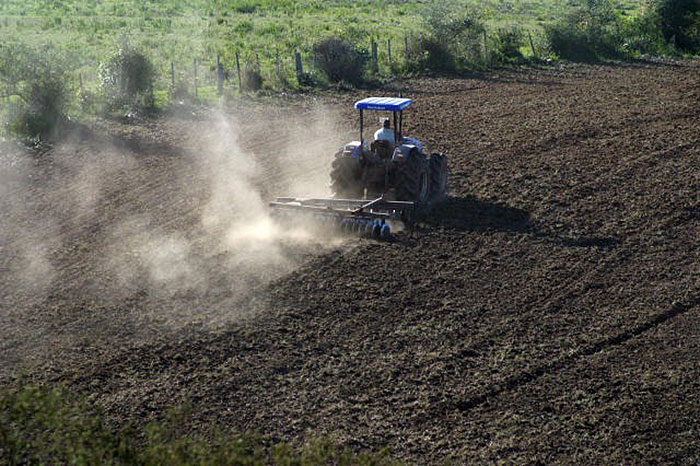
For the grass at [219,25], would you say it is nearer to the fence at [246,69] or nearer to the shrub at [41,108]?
the fence at [246,69]

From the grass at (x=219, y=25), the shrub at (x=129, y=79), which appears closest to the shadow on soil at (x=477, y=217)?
the shrub at (x=129, y=79)

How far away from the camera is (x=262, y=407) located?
9.29 meters

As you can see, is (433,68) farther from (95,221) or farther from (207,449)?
(207,449)

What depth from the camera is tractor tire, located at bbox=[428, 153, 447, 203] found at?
16234 mm

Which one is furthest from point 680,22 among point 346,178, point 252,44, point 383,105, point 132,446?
point 132,446

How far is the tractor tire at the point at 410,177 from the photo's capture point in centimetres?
1501

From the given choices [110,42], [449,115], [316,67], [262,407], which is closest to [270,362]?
[262,407]

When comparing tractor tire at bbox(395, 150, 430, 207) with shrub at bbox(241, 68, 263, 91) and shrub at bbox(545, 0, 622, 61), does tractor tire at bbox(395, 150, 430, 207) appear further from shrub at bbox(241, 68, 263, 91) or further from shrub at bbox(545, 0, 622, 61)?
shrub at bbox(545, 0, 622, 61)

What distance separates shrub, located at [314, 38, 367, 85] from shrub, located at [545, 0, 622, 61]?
378 inches

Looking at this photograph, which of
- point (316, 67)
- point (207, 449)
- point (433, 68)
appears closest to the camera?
point (207, 449)

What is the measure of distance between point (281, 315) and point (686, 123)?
14.8 metres

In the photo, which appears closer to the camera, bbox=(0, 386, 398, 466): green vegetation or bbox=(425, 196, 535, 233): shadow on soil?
bbox=(0, 386, 398, 466): green vegetation

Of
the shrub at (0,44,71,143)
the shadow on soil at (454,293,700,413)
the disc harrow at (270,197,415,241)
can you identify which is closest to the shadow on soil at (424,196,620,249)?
the disc harrow at (270,197,415,241)

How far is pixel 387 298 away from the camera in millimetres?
12078
